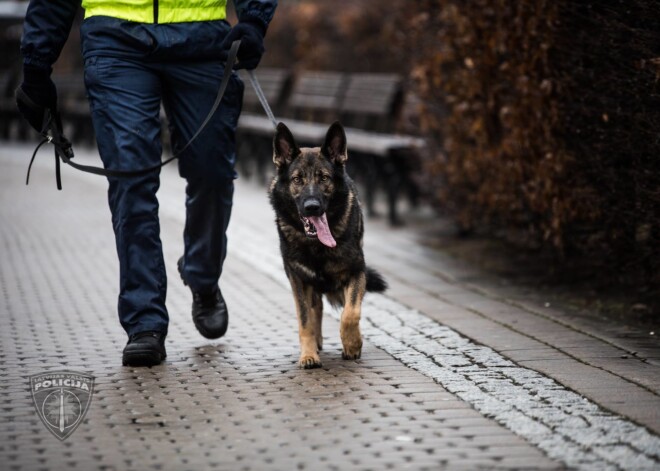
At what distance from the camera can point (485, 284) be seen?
8.09 metres

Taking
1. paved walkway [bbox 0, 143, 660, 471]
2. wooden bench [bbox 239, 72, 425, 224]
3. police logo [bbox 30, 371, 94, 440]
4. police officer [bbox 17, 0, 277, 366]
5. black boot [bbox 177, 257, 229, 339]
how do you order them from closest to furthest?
paved walkway [bbox 0, 143, 660, 471] < police logo [bbox 30, 371, 94, 440] < police officer [bbox 17, 0, 277, 366] < black boot [bbox 177, 257, 229, 339] < wooden bench [bbox 239, 72, 425, 224]

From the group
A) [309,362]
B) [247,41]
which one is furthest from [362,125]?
[309,362]

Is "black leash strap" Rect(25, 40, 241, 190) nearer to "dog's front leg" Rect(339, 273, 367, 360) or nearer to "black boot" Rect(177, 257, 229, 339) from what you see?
"black boot" Rect(177, 257, 229, 339)

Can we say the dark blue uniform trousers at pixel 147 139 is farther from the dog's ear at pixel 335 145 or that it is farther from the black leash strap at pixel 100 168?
the dog's ear at pixel 335 145

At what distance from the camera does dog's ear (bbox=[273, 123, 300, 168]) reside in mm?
5762

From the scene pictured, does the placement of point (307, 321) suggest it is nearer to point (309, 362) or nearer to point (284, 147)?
point (309, 362)

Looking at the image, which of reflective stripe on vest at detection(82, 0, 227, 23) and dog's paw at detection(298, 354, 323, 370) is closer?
dog's paw at detection(298, 354, 323, 370)

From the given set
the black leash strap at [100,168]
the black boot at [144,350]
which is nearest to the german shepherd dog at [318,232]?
the black leash strap at [100,168]

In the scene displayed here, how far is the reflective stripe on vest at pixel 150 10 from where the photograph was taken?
5711 millimetres

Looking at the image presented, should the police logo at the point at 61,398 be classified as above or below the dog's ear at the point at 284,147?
below

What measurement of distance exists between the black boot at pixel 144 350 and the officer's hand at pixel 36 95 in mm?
1170

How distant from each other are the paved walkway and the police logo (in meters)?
0.05

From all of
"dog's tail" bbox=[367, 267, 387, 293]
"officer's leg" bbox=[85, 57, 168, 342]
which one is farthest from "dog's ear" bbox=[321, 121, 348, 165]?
"officer's leg" bbox=[85, 57, 168, 342]

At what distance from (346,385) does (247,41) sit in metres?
1.75
